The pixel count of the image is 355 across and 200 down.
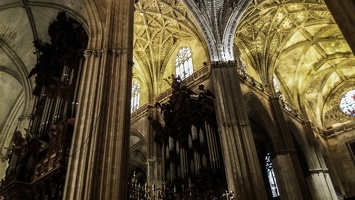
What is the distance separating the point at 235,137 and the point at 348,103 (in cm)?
1493

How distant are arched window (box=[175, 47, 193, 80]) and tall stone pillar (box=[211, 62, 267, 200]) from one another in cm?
348

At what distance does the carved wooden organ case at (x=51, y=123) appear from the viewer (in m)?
7.21

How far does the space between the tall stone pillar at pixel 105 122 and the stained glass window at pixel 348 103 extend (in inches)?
766

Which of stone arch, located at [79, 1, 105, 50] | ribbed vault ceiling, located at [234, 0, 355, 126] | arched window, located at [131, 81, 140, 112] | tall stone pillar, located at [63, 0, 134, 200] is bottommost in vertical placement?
tall stone pillar, located at [63, 0, 134, 200]

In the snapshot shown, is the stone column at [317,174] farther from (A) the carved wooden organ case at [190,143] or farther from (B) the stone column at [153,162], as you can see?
(B) the stone column at [153,162]

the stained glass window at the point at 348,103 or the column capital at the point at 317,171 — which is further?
the stained glass window at the point at 348,103

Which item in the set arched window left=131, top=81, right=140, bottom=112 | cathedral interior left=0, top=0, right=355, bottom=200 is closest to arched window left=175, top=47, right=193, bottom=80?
cathedral interior left=0, top=0, right=355, bottom=200

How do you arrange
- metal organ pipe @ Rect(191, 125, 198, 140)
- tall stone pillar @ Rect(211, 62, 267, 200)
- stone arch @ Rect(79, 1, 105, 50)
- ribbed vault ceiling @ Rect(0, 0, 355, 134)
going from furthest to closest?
metal organ pipe @ Rect(191, 125, 198, 140)
ribbed vault ceiling @ Rect(0, 0, 355, 134)
tall stone pillar @ Rect(211, 62, 267, 200)
stone arch @ Rect(79, 1, 105, 50)

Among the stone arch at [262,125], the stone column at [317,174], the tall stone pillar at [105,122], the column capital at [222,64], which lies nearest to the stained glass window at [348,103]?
the stone column at [317,174]

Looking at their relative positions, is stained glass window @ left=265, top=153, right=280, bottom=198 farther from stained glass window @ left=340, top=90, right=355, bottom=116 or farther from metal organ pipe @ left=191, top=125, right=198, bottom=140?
stained glass window @ left=340, top=90, right=355, bottom=116

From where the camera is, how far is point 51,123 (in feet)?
29.4

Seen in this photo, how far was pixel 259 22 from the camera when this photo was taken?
57.8ft

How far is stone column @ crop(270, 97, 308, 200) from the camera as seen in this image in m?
14.0

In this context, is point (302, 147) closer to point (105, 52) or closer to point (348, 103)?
point (348, 103)
